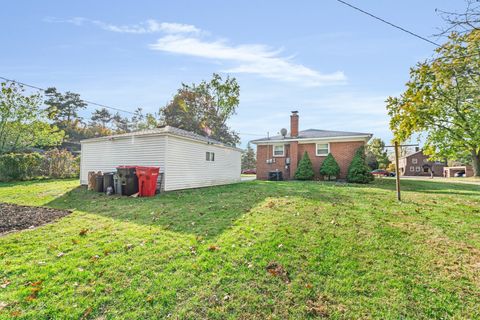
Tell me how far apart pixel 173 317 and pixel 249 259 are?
1.37 metres

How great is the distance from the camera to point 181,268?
318 centimetres

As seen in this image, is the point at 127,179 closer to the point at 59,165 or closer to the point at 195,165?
the point at 195,165

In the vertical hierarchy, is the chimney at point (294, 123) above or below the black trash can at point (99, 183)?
above

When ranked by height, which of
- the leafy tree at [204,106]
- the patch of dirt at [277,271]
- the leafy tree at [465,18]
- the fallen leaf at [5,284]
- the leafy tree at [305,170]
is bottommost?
the fallen leaf at [5,284]

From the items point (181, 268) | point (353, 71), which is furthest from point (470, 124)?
point (181, 268)

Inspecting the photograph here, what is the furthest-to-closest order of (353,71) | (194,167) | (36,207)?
(194,167), (353,71), (36,207)

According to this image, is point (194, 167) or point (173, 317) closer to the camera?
point (173, 317)

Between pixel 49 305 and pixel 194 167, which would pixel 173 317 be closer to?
pixel 49 305

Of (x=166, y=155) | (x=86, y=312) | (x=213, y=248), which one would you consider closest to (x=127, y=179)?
(x=166, y=155)

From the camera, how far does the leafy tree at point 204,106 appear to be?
33.8 meters

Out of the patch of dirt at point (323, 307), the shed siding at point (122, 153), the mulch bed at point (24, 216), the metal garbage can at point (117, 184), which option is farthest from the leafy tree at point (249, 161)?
the patch of dirt at point (323, 307)

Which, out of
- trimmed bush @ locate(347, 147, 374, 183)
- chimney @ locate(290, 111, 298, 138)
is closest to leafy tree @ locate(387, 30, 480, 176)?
trimmed bush @ locate(347, 147, 374, 183)

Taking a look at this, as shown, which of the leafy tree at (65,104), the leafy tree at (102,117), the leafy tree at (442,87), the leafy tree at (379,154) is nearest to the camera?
the leafy tree at (442,87)

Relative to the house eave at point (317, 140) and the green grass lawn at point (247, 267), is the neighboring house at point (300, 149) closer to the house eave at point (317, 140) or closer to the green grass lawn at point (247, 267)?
the house eave at point (317, 140)
